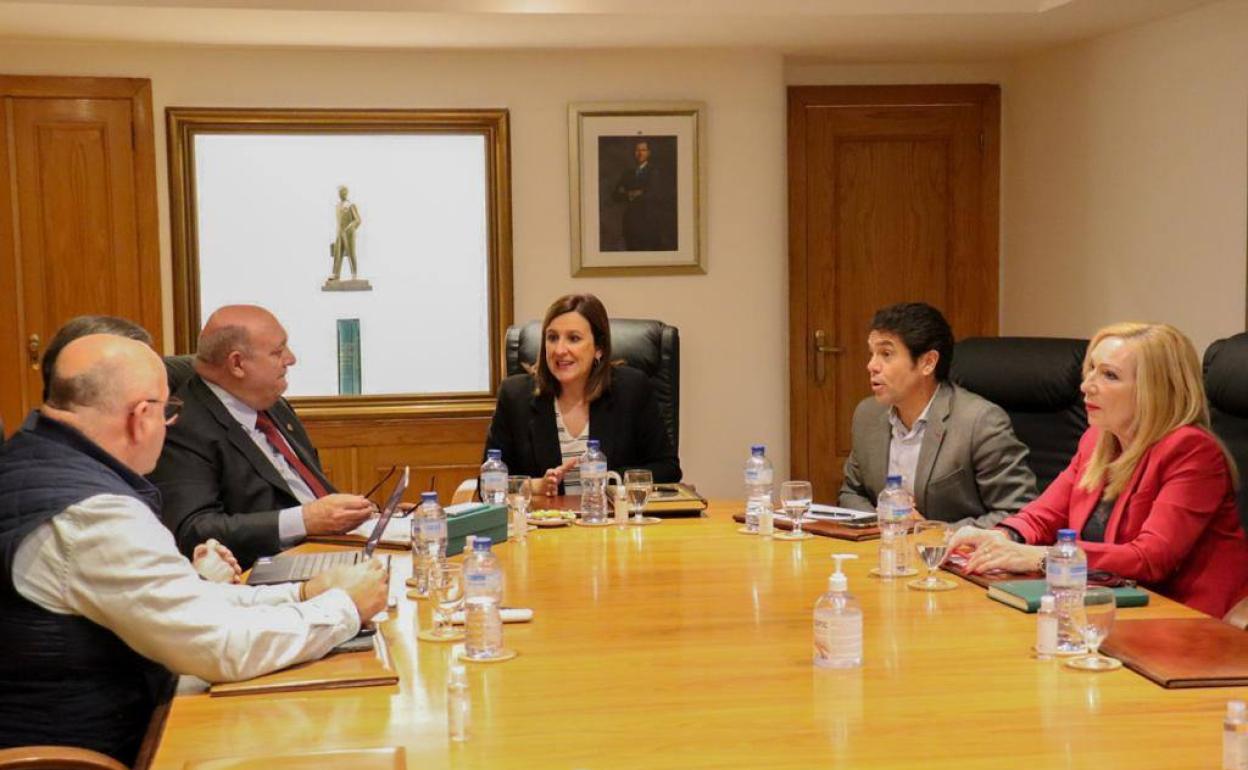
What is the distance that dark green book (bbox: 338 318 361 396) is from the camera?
5.93 meters

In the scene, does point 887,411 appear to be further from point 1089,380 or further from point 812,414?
point 812,414

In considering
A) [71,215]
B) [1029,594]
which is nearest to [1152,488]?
[1029,594]

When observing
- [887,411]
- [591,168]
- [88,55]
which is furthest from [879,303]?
[88,55]

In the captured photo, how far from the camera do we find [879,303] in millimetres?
6645

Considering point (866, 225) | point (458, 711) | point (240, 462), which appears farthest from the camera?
point (866, 225)

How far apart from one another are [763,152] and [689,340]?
866mm

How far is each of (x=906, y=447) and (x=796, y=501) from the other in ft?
1.83

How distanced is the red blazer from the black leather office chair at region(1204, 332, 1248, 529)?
57 centimetres

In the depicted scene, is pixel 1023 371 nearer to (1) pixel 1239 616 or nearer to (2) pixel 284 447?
(1) pixel 1239 616

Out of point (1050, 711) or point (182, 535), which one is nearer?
point (1050, 711)

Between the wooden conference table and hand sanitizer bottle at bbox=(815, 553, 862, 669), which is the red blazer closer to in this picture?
the wooden conference table

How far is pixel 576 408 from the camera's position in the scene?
4.35 meters

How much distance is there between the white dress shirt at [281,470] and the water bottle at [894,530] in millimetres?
1341

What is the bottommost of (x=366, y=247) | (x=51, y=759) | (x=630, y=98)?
(x=51, y=759)
